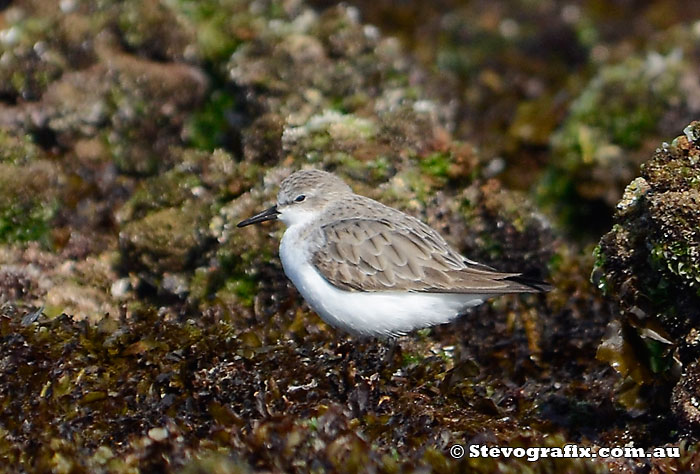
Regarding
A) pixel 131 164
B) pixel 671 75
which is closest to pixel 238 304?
pixel 131 164

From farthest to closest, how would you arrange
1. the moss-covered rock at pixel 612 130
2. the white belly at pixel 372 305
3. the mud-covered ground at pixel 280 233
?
the moss-covered rock at pixel 612 130
the white belly at pixel 372 305
the mud-covered ground at pixel 280 233

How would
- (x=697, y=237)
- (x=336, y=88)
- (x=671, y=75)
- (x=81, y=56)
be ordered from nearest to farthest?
(x=697, y=237) → (x=336, y=88) → (x=81, y=56) → (x=671, y=75)

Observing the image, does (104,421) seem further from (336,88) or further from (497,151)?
(497,151)

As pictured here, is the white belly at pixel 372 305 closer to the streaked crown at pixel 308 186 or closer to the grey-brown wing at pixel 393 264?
the grey-brown wing at pixel 393 264

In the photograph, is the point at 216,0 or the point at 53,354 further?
the point at 216,0

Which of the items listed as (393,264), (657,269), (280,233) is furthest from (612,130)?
(657,269)

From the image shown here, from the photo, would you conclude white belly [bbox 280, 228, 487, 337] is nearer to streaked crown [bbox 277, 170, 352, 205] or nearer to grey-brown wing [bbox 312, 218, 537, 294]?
grey-brown wing [bbox 312, 218, 537, 294]

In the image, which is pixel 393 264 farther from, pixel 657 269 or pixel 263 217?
pixel 657 269

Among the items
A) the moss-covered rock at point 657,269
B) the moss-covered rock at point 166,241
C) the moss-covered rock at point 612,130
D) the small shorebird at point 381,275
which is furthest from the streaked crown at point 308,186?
the moss-covered rock at point 612,130
